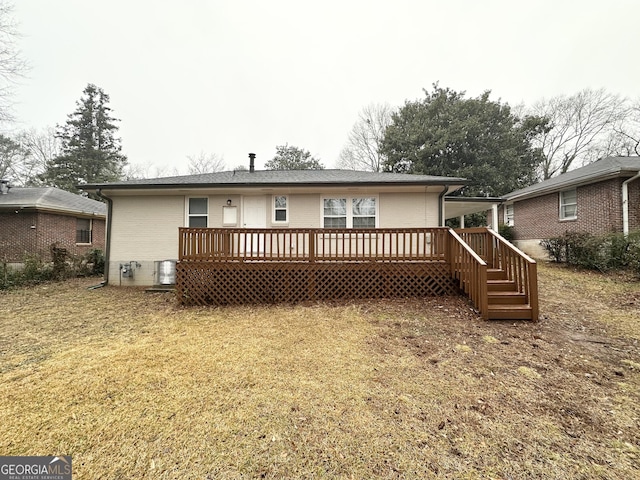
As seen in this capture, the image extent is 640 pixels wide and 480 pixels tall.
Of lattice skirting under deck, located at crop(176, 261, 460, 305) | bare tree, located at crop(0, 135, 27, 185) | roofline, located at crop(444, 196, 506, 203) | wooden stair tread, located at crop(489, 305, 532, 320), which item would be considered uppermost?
bare tree, located at crop(0, 135, 27, 185)

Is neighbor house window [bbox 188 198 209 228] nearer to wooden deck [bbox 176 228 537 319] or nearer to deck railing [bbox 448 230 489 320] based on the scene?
wooden deck [bbox 176 228 537 319]

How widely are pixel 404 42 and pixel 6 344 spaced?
25005mm

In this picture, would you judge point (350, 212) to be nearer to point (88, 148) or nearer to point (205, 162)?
point (205, 162)

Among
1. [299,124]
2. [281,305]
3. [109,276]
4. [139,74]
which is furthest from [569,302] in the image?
[299,124]

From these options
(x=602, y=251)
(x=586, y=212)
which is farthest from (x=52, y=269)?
(x=586, y=212)

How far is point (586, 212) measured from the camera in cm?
1041

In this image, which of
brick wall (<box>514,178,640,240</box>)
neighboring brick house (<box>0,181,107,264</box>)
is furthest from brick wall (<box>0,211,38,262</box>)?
brick wall (<box>514,178,640,240</box>)

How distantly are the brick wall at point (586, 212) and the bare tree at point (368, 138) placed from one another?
43.9 ft

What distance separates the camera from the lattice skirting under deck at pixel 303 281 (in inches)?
240

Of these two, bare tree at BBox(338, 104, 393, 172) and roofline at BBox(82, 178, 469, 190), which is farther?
bare tree at BBox(338, 104, 393, 172)

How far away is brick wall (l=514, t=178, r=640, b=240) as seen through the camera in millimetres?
9344

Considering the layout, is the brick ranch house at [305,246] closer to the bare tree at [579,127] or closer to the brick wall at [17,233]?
the brick wall at [17,233]

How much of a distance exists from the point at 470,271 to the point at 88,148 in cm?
3135

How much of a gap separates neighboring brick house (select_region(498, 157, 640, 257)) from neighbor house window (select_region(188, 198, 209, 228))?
14.1 meters
